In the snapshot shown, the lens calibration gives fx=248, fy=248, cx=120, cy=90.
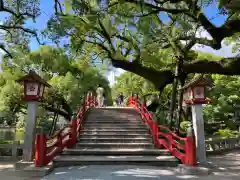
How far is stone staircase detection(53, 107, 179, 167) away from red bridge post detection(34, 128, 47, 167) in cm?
71

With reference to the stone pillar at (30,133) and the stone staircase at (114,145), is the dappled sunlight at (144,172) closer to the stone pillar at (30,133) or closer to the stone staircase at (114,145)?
the stone staircase at (114,145)

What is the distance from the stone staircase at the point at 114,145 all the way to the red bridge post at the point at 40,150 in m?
0.71

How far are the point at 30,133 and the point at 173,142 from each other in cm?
479

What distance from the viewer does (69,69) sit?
20.9m

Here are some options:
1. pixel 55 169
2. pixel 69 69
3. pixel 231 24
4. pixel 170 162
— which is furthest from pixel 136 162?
pixel 69 69

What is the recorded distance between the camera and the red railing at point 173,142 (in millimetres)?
7303

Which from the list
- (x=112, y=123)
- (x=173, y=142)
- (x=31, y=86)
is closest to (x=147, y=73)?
(x=173, y=142)

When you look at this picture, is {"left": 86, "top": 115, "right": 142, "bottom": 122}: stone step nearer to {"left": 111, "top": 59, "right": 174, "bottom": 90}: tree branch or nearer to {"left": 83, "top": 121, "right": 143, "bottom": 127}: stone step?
{"left": 83, "top": 121, "right": 143, "bottom": 127}: stone step

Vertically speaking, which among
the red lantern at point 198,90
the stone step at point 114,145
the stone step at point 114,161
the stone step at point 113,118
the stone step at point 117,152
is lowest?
the stone step at point 114,161

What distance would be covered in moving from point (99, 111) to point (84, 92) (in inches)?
188

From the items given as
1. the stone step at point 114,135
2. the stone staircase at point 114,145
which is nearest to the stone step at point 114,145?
the stone staircase at point 114,145

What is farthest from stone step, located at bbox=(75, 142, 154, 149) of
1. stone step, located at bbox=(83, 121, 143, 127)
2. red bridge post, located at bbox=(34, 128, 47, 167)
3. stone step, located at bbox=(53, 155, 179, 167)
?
red bridge post, located at bbox=(34, 128, 47, 167)

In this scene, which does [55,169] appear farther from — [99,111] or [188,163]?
[99,111]

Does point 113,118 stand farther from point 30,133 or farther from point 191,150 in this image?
point 191,150
